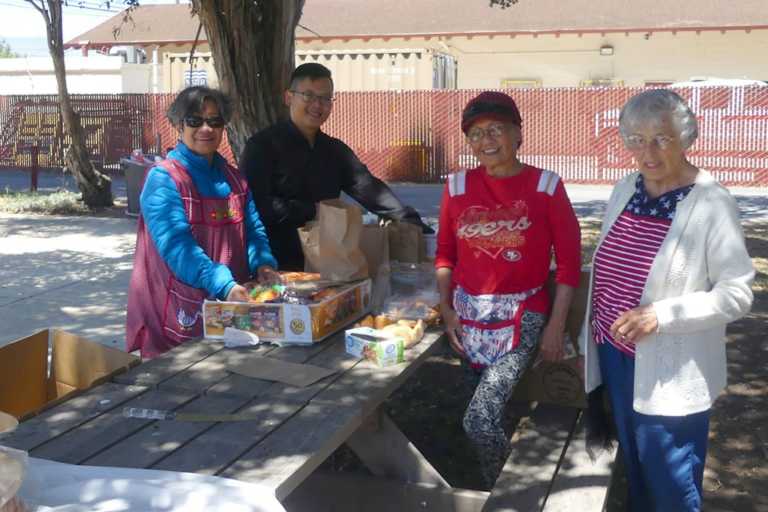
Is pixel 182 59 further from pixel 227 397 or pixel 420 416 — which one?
pixel 227 397

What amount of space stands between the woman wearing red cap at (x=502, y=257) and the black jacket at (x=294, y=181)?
94 cm

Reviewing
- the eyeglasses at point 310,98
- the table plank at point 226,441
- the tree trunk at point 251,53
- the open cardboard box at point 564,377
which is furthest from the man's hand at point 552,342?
the tree trunk at point 251,53

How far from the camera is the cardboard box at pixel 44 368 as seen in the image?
3.56 meters

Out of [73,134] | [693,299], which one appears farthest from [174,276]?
[73,134]

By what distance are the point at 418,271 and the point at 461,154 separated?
15.6 m

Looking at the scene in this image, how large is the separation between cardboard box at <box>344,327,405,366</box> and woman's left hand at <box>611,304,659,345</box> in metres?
0.81

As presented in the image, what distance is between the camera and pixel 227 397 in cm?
301

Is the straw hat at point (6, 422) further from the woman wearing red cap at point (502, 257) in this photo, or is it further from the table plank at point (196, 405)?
the woman wearing red cap at point (502, 257)

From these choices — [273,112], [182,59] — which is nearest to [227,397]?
[273,112]

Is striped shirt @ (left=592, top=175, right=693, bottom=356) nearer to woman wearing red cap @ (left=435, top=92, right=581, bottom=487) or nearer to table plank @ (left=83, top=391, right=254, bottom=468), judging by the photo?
woman wearing red cap @ (left=435, top=92, right=581, bottom=487)

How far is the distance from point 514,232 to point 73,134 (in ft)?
40.2

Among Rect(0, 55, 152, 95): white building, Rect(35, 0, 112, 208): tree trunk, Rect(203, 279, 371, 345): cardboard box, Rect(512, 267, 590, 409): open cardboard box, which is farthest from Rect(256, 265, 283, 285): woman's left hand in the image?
Rect(0, 55, 152, 95): white building

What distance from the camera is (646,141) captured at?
2.91m

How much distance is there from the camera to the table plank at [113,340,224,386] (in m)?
3.16
